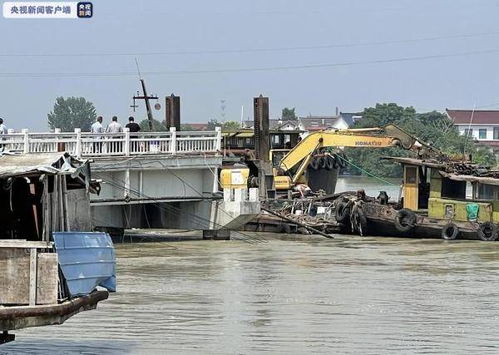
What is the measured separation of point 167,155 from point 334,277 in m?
8.61

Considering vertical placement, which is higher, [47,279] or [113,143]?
[113,143]

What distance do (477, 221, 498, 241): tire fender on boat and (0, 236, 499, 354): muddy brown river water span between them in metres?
2.15

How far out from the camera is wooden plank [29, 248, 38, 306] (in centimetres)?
1159

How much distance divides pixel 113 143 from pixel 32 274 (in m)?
18.4

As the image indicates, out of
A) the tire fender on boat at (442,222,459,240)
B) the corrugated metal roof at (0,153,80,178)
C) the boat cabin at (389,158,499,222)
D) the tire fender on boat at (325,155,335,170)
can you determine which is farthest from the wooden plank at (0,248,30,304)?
the tire fender on boat at (325,155,335,170)

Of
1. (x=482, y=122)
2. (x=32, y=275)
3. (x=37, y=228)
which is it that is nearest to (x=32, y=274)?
(x=32, y=275)

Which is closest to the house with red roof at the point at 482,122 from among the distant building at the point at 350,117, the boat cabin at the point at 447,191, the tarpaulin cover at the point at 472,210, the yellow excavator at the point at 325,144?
the distant building at the point at 350,117

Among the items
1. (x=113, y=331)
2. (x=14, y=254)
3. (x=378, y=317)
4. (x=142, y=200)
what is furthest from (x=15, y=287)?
(x=142, y=200)

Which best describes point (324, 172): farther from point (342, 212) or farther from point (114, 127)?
point (114, 127)

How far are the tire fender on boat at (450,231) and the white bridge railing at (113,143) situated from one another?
22.3ft

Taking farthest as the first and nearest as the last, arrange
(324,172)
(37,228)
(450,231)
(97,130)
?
1. (324,172)
2. (450,231)
3. (97,130)
4. (37,228)

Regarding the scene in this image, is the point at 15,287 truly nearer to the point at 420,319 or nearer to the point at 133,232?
the point at 420,319

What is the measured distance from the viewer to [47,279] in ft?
38.2

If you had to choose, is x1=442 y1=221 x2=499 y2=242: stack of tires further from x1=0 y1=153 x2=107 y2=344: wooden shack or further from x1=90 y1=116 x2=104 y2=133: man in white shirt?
x1=0 y1=153 x2=107 y2=344: wooden shack
